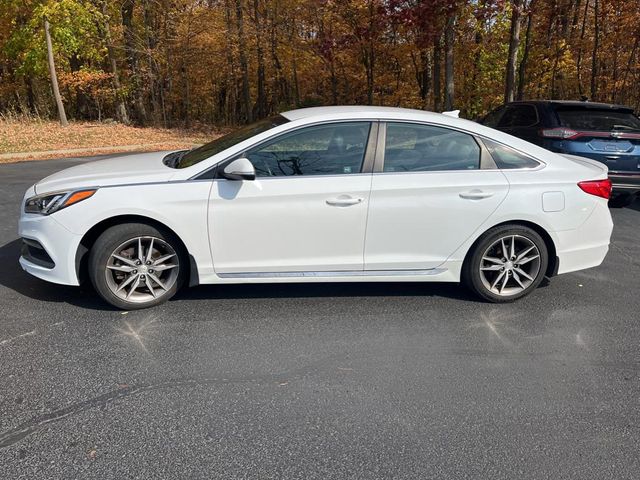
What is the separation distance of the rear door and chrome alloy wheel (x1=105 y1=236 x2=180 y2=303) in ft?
5.10

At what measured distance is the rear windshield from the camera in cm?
693

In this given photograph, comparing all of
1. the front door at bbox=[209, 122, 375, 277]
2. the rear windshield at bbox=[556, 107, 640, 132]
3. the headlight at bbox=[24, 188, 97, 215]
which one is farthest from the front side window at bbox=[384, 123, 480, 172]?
the rear windshield at bbox=[556, 107, 640, 132]

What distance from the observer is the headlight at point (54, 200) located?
362cm

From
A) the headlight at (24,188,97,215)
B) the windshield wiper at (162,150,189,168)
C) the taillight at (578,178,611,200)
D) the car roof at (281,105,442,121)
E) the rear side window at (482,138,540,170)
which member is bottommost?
the taillight at (578,178,611,200)

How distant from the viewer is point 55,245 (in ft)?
12.0

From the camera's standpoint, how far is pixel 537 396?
9.57 feet

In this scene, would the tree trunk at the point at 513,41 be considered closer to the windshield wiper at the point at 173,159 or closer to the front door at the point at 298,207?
the front door at the point at 298,207

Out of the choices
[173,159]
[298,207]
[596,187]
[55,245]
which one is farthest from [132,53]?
[596,187]

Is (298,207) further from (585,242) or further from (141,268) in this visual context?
(585,242)

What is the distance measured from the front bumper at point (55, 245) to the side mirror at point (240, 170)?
120 centimetres

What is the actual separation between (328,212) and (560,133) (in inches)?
186

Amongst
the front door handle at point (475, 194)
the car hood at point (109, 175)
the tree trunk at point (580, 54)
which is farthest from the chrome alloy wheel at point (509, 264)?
the tree trunk at point (580, 54)

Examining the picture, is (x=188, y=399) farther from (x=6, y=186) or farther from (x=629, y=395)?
(x=6, y=186)

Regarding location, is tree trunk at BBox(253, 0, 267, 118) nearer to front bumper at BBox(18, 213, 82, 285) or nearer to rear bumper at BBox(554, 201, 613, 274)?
front bumper at BBox(18, 213, 82, 285)
